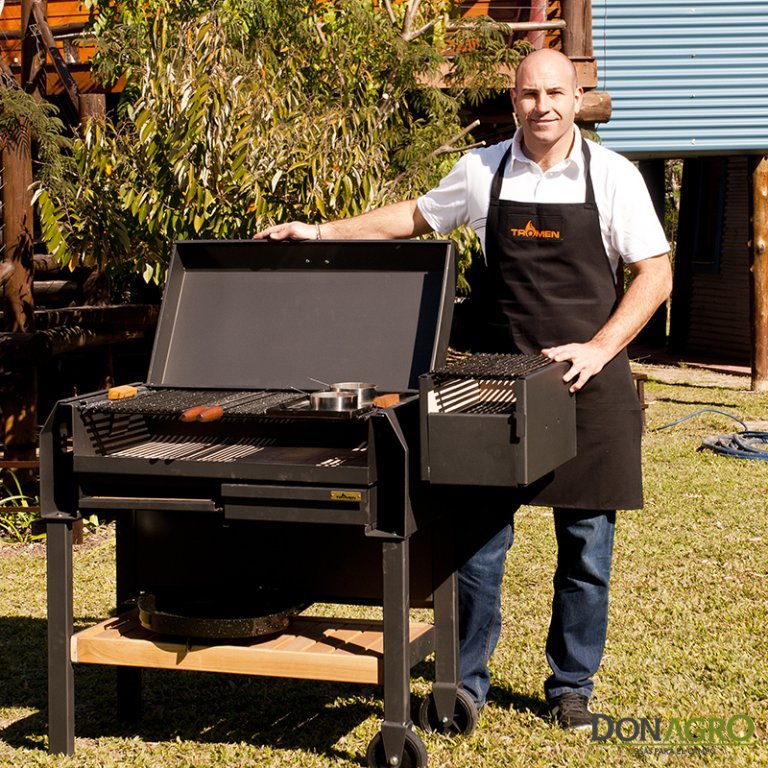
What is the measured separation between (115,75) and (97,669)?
3.89m

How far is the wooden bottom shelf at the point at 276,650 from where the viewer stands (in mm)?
3738

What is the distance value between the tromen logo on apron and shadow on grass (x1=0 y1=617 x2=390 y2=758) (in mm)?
1655

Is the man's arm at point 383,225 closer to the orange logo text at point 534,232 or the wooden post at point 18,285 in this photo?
the orange logo text at point 534,232

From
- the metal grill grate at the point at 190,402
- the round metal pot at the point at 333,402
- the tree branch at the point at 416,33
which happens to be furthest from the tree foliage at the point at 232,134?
the round metal pot at the point at 333,402

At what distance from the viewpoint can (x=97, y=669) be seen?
4.98m

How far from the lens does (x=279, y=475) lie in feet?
11.5

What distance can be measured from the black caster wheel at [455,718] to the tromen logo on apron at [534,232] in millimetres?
1447

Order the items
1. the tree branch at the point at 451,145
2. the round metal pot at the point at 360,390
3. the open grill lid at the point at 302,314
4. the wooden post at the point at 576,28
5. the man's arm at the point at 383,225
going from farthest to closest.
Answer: the wooden post at the point at 576,28 < the tree branch at the point at 451,145 < the man's arm at the point at 383,225 < the open grill lid at the point at 302,314 < the round metal pot at the point at 360,390

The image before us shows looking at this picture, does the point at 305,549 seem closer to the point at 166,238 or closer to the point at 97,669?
the point at 97,669

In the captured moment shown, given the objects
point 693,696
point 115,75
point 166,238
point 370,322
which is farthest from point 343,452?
point 115,75

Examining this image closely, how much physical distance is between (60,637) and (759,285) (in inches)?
427

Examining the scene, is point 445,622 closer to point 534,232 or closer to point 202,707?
point 202,707

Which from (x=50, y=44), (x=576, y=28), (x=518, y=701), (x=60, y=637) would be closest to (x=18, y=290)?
(x=50, y=44)

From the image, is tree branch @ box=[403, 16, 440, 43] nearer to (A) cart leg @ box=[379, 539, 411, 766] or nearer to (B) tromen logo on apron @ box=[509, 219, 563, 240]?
(B) tromen logo on apron @ box=[509, 219, 563, 240]
